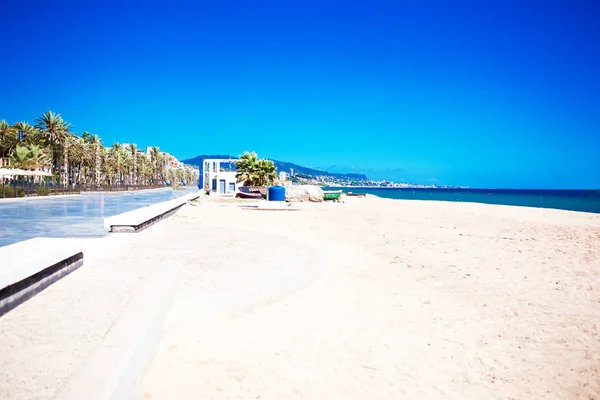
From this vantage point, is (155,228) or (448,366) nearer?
(448,366)

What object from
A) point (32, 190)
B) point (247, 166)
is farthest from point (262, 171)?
point (32, 190)

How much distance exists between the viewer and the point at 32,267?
5684 mm

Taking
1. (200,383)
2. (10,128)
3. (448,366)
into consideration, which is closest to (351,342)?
(448,366)

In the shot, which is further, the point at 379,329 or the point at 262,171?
the point at 262,171

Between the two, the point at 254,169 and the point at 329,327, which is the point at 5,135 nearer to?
the point at 254,169

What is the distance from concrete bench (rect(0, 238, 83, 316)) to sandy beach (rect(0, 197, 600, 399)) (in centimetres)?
16

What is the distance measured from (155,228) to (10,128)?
5586cm

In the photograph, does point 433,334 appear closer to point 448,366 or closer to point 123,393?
point 448,366

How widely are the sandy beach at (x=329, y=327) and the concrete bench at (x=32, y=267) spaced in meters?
0.16

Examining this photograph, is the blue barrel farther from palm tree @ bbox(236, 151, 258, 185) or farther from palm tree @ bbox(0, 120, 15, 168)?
palm tree @ bbox(0, 120, 15, 168)

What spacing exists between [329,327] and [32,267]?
4168mm

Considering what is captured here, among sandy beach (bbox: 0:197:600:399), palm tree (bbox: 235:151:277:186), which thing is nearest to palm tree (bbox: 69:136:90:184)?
palm tree (bbox: 235:151:277:186)

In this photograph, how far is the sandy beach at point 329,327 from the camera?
374 centimetres

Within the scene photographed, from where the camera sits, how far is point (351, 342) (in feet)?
15.5
